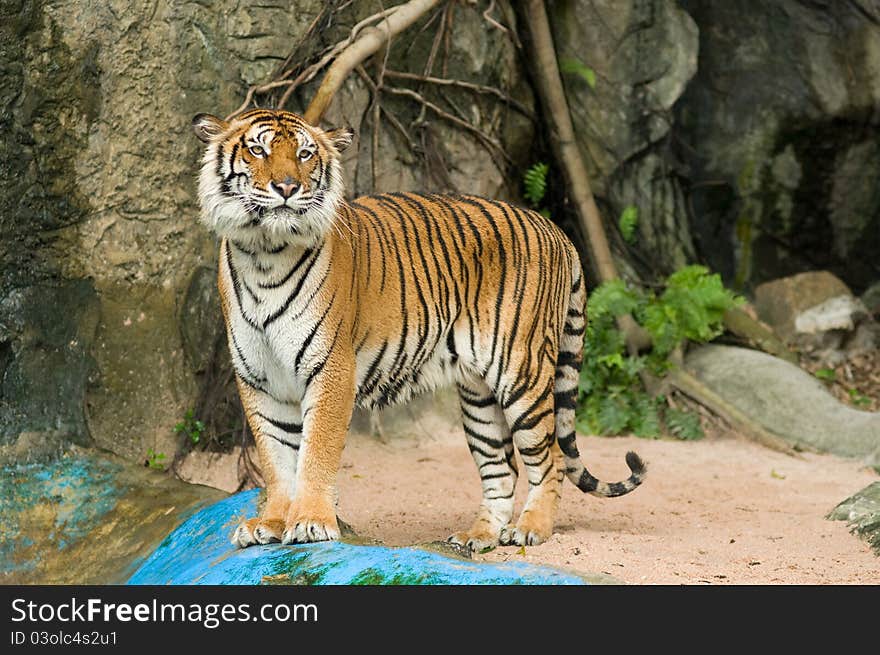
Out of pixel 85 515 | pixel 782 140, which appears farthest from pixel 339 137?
pixel 782 140

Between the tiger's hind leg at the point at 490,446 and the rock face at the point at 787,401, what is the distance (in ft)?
10.9

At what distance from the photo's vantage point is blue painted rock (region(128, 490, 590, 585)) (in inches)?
163

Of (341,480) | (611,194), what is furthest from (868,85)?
(341,480)

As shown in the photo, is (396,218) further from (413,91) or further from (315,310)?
(413,91)

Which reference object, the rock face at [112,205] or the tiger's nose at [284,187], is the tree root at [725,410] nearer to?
the rock face at [112,205]

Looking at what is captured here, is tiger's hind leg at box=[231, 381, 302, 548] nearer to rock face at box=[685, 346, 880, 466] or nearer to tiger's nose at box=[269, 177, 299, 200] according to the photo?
tiger's nose at box=[269, 177, 299, 200]

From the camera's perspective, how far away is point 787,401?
898cm

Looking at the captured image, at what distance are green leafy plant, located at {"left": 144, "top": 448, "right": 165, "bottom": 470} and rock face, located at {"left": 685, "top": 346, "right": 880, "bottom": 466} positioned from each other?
14.4 ft

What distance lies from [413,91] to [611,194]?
2223 mm

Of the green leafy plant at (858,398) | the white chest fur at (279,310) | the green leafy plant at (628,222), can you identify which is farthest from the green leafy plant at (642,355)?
the white chest fur at (279,310)

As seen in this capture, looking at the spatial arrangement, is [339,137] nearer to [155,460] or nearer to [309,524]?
[309,524]

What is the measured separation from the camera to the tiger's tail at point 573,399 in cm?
629

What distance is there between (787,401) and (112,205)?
16.8ft

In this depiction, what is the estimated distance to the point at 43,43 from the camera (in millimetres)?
6648
